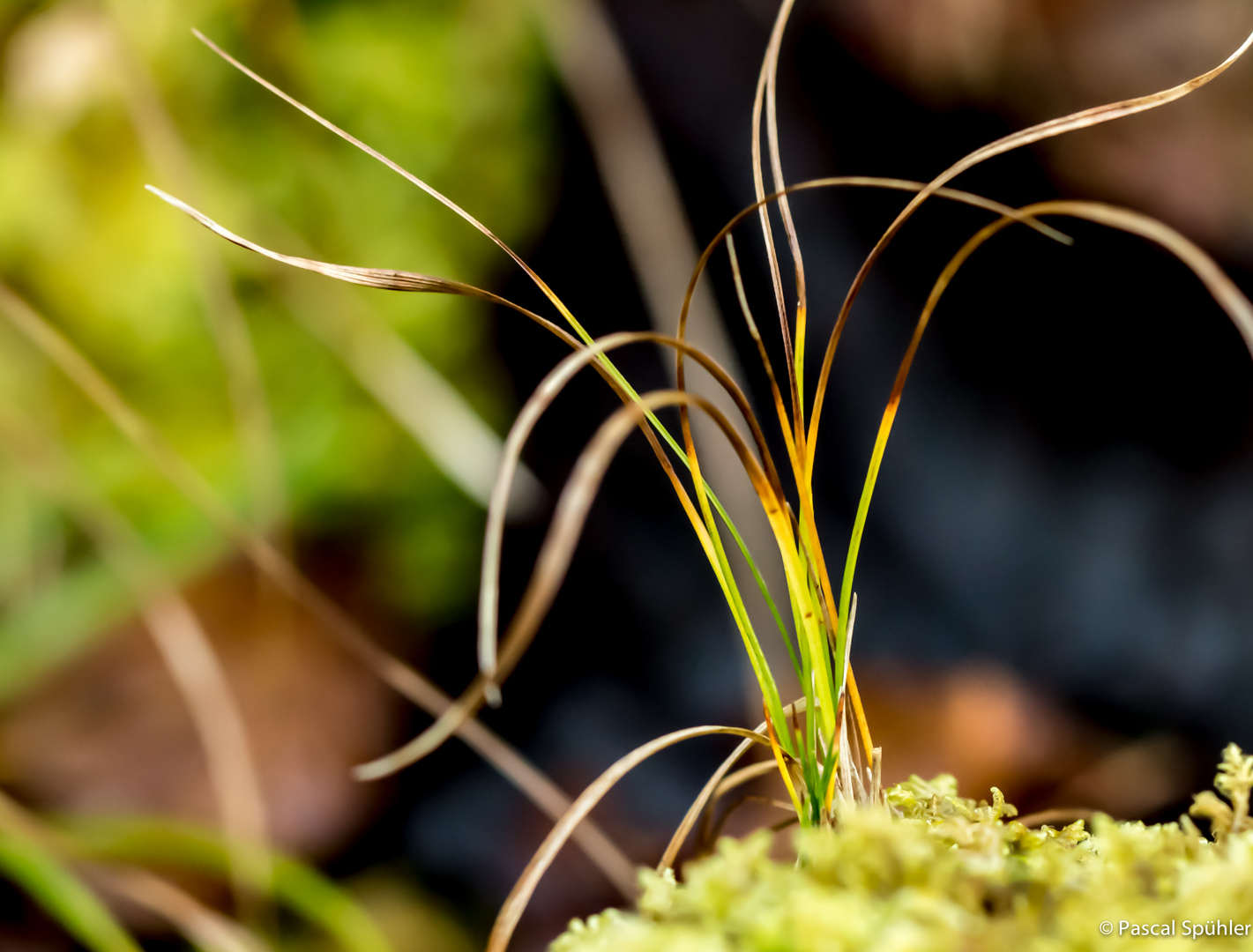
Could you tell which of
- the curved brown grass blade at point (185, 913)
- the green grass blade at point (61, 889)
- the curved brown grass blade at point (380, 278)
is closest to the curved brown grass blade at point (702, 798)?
the curved brown grass blade at point (380, 278)

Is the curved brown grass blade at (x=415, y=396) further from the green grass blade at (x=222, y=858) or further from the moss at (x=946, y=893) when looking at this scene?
the moss at (x=946, y=893)

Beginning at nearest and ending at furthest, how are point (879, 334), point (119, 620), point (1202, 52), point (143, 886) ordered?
1. point (143, 886)
2. point (1202, 52)
3. point (119, 620)
4. point (879, 334)

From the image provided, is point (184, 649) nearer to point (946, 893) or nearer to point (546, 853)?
point (546, 853)

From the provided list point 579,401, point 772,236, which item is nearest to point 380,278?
point 772,236

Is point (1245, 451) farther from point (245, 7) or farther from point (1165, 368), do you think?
point (245, 7)

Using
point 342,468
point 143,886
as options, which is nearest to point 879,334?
point 342,468
